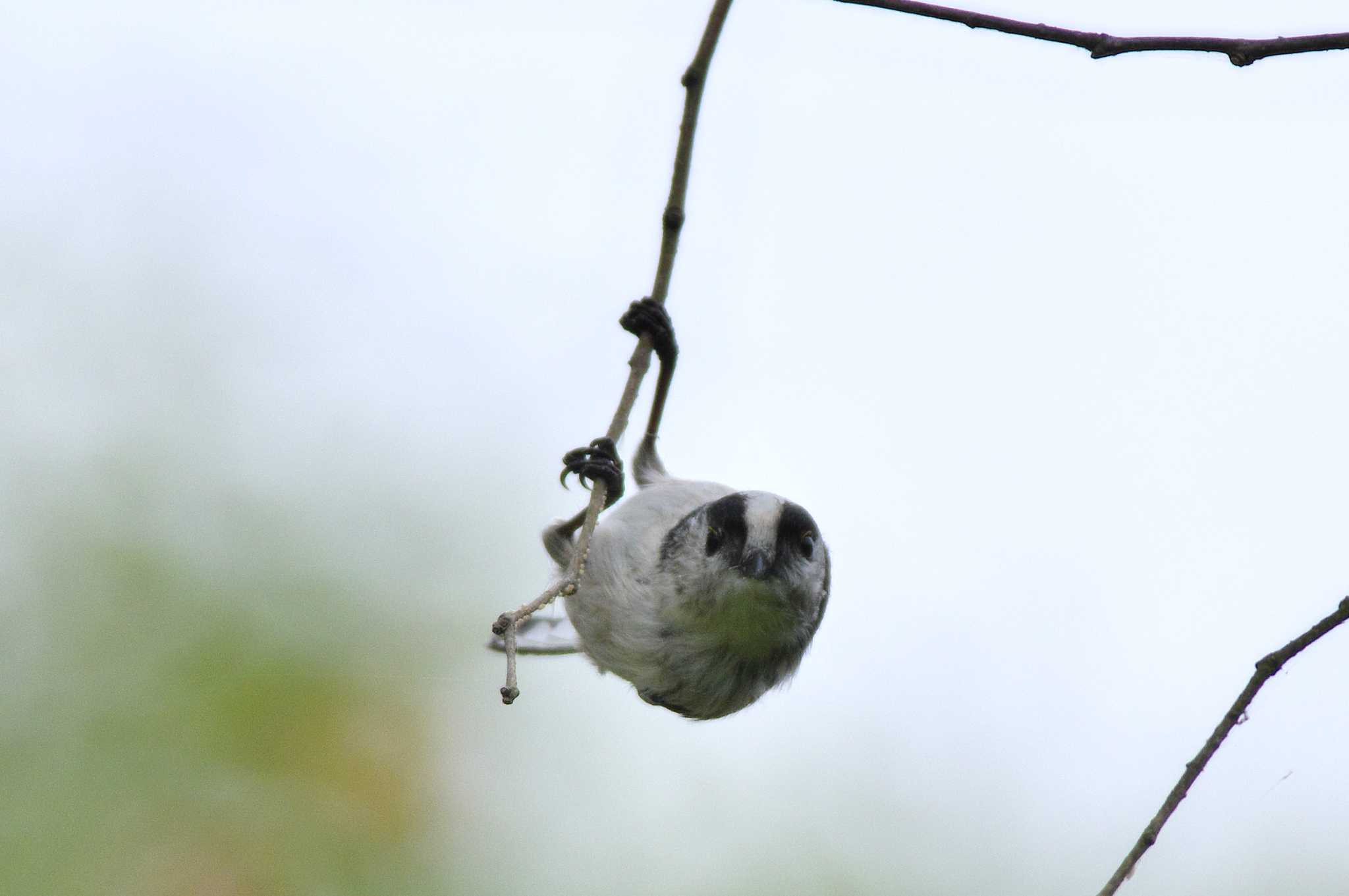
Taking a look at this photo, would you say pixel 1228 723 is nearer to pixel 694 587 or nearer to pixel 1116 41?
pixel 1116 41

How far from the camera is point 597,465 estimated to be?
4113mm

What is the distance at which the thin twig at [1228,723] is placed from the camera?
2.16 meters

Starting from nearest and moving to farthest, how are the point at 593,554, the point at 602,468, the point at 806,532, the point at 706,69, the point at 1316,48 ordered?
1. the point at 1316,48
2. the point at 706,69
3. the point at 806,532
4. the point at 602,468
5. the point at 593,554

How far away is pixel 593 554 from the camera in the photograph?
172 inches

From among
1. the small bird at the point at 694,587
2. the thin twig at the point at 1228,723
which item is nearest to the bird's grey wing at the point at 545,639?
the small bird at the point at 694,587

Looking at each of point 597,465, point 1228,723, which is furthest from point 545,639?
point 1228,723

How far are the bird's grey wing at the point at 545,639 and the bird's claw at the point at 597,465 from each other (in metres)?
0.77

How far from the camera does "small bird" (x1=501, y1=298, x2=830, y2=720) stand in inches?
149

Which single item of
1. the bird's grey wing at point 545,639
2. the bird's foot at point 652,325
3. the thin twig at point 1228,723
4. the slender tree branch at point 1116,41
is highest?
the bird's foot at point 652,325

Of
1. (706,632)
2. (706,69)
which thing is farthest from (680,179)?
(706,632)

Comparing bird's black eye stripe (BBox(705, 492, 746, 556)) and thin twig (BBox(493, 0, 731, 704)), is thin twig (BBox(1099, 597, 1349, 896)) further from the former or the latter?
bird's black eye stripe (BBox(705, 492, 746, 556))

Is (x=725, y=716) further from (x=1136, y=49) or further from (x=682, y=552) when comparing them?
(x=1136, y=49)

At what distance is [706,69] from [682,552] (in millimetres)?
1481

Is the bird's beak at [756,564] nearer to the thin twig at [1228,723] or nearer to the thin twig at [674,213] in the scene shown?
the thin twig at [674,213]
